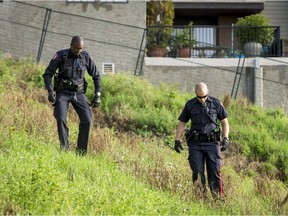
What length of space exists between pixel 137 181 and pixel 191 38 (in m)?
10.9

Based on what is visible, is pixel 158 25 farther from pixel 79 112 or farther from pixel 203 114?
pixel 203 114

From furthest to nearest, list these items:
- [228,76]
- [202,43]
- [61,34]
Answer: [202,43] < [61,34] < [228,76]

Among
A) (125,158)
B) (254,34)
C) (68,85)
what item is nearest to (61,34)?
(254,34)

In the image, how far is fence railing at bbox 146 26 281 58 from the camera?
1792cm

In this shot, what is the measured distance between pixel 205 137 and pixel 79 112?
2022mm

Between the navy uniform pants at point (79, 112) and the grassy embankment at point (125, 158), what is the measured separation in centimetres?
20

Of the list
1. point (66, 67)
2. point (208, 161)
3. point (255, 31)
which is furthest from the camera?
point (255, 31)

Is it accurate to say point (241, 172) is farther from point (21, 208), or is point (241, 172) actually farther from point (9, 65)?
point (9, 65)

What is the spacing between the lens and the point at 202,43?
18141 mm

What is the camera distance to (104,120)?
13.7 metres

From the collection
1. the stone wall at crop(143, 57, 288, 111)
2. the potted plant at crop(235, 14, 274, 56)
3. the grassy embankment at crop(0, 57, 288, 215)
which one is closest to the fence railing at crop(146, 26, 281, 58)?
the potted plant at crop(235, 14, 274, 56)

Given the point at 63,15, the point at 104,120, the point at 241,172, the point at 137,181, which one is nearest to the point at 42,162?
the point at 137,181

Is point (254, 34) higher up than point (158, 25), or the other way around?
point (158, 25)

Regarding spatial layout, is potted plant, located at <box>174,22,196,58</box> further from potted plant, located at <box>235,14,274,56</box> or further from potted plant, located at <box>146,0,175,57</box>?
potted plant, located at <box>235,14,274,56</box>
